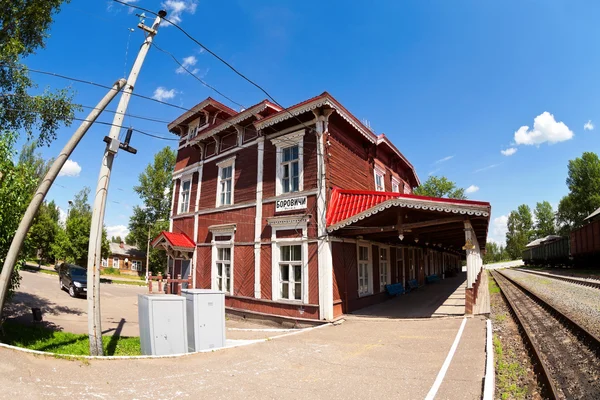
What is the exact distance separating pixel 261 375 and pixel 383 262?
11207 millimetres

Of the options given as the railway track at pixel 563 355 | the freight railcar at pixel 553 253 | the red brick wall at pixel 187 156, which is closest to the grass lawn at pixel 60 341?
the railway track at pixel 563 355

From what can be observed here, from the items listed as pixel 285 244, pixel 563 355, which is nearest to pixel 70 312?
pixel 285 244

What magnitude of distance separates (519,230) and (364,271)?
112648 mm

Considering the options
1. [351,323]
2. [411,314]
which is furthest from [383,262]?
[351,323]

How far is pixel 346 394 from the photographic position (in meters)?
4.95

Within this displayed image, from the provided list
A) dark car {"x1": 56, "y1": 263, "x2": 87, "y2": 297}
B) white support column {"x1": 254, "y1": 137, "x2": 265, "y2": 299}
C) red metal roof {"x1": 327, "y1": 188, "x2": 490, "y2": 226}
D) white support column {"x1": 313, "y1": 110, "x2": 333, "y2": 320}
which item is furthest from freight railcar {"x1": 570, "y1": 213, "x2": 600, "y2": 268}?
dark car {"x1": 56, "y1": 263, "x2": 87, "y2": 297}

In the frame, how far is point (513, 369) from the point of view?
6195 mm

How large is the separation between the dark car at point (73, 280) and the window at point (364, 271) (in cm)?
1582

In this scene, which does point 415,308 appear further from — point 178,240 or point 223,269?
point 178,240

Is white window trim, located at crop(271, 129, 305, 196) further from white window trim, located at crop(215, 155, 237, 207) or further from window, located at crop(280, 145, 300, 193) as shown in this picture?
white window trim, located at crop(215, 155, 237, 207)

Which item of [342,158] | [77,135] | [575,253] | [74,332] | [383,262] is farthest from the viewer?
[575,253]

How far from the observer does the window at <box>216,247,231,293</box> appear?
14.9m

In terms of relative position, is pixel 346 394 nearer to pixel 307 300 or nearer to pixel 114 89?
pixel 307 300

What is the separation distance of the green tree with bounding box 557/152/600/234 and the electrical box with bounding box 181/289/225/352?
8167cm
